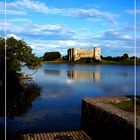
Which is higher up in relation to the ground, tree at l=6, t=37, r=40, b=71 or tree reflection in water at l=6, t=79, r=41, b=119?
tree at l=6, t=37, r=40, b=71

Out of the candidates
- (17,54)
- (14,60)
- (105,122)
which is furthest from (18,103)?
Result: (105,122)

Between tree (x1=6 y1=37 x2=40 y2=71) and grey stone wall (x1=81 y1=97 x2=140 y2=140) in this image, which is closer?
grey stone wall (x1=81 y1=97 x2=140 y2=140)

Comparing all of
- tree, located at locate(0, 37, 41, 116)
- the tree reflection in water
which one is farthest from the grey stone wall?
tree, located at locate(0, 37, 41, 116)

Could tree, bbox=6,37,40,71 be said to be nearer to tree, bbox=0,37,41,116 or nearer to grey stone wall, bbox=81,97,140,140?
tree, bbox=0,37,41,116

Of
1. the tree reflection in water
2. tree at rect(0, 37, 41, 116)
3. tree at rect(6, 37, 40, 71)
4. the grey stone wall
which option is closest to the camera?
the grey stone wall

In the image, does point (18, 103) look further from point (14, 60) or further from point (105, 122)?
point (105, 122)

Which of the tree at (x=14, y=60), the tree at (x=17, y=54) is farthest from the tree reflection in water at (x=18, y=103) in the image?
the tree at (x=17, y=54)

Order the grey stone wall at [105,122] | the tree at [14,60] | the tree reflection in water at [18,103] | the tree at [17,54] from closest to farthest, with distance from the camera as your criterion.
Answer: the grey stone wall at [105,122]
the tree reflection in water at [18,103]
the tree at [14,60]
the tree at [17,54]

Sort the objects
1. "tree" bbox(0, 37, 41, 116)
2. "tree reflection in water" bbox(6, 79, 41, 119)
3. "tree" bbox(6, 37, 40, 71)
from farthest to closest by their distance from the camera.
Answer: "tree" bbox(6, 37, 40, 71) < "tree" bbox(0, 37, 41, 116) < "tree reflection in water" bbox(6, 79, 41, 119)

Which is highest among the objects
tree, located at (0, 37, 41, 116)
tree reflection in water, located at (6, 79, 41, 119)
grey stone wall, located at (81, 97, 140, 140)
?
tree, located at (0, 37, 41, 116)

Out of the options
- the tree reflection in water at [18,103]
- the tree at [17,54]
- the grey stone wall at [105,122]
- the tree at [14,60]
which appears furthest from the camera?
the tree at [17,54]

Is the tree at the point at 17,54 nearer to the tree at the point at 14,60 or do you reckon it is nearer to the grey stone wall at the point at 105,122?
the tree at the point at 14,60

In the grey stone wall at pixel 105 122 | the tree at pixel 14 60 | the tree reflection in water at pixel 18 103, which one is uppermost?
the tree at pixel 14 60

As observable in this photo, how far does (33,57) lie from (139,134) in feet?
159
